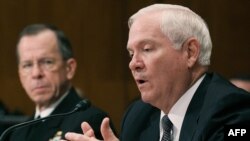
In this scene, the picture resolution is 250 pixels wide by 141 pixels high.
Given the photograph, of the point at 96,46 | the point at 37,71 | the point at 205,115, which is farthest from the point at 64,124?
the point at 96,46

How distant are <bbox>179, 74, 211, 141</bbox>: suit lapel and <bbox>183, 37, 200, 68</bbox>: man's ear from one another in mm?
102

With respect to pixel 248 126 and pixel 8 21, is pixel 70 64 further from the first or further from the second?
pixel 8 21

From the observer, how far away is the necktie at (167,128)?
289cm

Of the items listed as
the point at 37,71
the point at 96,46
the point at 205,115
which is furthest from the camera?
the point at 96,46

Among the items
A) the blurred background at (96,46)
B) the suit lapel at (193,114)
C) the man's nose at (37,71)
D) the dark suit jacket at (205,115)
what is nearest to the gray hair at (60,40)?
the man's nose at (37,71)

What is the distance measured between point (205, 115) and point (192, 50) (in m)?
0.36

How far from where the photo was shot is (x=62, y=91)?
4066 mm

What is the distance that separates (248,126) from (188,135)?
0.28m

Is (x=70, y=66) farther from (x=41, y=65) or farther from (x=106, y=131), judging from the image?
(x=106, y=131)

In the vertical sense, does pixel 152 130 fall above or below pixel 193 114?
below

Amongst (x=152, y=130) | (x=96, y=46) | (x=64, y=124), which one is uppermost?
(x=152, y=130)

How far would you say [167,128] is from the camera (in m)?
2.90

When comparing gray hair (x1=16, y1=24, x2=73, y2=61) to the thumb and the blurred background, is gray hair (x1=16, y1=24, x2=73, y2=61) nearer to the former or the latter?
the thumb

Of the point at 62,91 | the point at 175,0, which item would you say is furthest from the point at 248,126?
the point at 175,0
